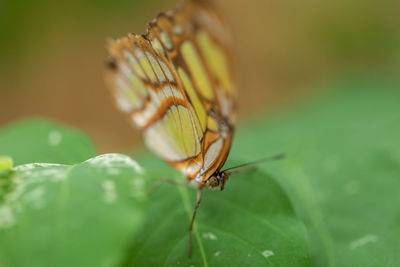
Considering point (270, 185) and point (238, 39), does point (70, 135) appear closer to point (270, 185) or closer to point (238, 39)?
point (270, 185)

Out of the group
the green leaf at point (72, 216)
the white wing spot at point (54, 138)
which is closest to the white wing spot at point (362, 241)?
the green leaf at point (72, 216)

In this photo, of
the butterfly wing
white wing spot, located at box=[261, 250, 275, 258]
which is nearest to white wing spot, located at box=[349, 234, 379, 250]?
white wing spot, located at box=[261, 250, 275, 258]

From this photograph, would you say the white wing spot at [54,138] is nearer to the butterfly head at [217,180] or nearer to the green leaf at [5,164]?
the green leaf at [5,164]

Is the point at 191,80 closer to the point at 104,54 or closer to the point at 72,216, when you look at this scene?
the point at 72,216

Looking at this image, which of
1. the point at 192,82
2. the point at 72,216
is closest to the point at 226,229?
the point at 192,82

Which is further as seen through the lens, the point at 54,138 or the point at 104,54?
the point at 104,54

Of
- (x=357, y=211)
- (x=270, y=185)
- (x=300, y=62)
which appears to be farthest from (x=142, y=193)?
(x=300, y=62)

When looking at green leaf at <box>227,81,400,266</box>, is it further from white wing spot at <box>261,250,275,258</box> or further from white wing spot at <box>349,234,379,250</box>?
white wing spot at <box>261,250,275,258</box>
